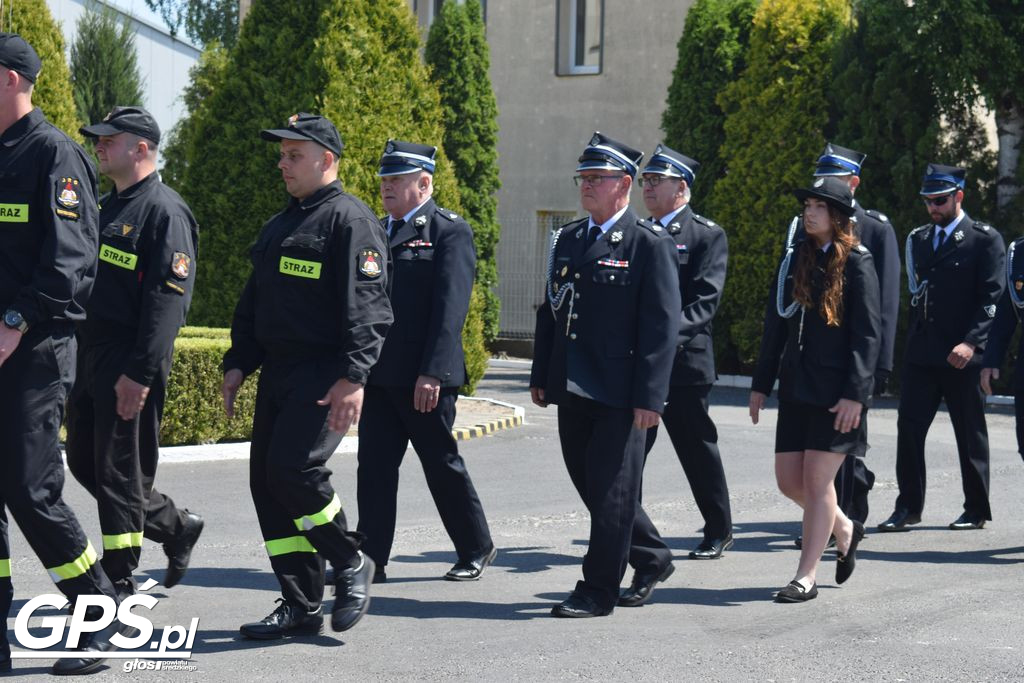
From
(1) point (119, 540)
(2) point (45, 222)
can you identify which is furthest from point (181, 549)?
(2) point (45, 222)

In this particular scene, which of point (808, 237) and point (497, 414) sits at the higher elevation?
point (808, 237)

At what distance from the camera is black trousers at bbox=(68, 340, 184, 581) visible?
6.22 metres

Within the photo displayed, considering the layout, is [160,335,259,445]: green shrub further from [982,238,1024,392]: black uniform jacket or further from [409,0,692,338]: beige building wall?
[409,0,692,338]: beige building wall

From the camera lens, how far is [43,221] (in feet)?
17.5

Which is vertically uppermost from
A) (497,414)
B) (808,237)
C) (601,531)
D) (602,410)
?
(808,237)

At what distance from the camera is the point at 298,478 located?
582 centimetres

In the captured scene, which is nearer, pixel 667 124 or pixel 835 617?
pixel 835 617

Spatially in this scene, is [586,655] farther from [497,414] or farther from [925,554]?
[497,414]

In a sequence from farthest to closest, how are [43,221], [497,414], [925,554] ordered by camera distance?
[497,414]
[925,554]
[43,221]

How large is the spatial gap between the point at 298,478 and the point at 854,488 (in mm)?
3934

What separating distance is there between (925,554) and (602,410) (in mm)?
2678

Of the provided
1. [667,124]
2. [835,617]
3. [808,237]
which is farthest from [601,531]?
[667,124]

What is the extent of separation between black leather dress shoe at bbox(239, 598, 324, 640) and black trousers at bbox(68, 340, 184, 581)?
2.16 feet

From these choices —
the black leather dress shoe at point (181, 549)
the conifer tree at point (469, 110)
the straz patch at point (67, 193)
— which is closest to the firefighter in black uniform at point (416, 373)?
the black leather dress shoe at point (181, 549)
